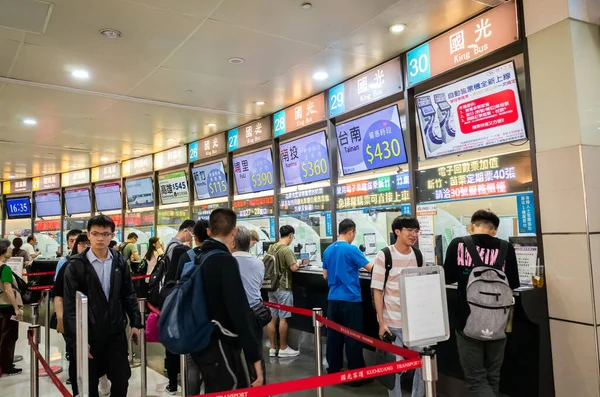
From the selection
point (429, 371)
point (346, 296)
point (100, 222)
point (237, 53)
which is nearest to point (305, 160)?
point (237, 53)

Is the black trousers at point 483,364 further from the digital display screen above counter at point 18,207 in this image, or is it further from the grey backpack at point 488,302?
the digital display screen above counter at point 18,207

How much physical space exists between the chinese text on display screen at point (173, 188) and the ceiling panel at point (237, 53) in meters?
4.11

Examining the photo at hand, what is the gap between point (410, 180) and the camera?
4828 millimetres

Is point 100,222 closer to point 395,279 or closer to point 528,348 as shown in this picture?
point 395,279

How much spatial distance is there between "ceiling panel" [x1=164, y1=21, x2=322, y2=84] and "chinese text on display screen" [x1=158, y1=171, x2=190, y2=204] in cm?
411

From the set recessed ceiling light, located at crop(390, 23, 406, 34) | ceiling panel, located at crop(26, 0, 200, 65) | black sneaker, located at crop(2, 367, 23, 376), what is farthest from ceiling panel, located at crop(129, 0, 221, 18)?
black sneaker, located at crop(2, 367, 23, 376)

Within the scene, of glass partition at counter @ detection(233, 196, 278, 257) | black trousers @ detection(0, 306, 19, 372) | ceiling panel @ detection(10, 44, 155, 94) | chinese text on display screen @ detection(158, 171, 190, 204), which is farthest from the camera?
chinese text on display screen @ detection(158, 171, 190, 204)

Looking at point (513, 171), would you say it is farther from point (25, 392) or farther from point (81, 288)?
point (25, 392)

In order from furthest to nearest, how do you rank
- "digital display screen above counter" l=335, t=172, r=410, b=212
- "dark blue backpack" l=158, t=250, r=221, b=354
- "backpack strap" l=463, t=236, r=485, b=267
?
"digital display screen above counter" l=335, t=172, r=410, b=212 < "backpack strap" l=463, t=236, r=485, b=267 < "dark blue backpack" l=158, t=250, r=221, b=354

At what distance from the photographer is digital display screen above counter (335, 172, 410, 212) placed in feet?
16.3

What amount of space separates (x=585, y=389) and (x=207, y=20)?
13.3ft

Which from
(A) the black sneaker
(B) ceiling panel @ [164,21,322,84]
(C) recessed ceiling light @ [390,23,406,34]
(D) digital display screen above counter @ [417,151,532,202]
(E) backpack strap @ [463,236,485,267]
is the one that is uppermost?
(B) ceiling panel @ [164,21,322,84]

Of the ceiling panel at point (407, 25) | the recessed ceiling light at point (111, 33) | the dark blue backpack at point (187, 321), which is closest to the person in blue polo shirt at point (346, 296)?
the ceiling panel at point (407, 25)

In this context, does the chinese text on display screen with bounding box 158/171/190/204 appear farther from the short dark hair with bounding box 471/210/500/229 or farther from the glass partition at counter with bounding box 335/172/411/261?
the short dark hair with bounding box 471/210/500/229
